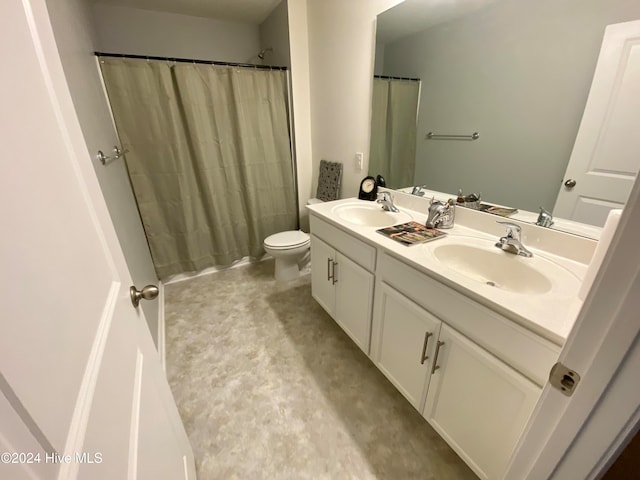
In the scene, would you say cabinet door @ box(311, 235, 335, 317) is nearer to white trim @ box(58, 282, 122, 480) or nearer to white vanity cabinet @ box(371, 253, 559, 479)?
white vanity cabinet @ box(371, 253, 559, 479)

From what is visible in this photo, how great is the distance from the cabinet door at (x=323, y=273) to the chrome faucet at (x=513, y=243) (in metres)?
0.86

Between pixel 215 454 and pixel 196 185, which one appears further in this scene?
pixel 196 185

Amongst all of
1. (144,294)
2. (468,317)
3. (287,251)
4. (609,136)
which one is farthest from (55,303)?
(287,251)

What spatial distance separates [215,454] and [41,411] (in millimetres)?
1179

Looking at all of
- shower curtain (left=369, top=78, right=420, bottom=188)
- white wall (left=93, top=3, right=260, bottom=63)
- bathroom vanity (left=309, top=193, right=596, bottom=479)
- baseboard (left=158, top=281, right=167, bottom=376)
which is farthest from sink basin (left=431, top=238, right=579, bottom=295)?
white wall (left=93, top=3, right=260, bottom=63)

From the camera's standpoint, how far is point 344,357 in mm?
1660

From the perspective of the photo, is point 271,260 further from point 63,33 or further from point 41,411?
point 41,411

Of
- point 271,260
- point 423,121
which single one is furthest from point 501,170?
point 271,260

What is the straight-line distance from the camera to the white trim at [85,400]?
0.31m

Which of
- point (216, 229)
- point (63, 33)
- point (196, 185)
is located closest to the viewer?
point (63, 33)

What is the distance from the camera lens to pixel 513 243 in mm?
1092

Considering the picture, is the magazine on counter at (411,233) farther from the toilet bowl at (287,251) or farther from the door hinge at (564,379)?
the toilet bowl at (287,251)

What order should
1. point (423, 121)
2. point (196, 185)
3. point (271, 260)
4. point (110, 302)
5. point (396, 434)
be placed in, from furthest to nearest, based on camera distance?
point (271, 260)
point (196, 185)
point (423, 121)
point (396, 434)
point (110, 302)

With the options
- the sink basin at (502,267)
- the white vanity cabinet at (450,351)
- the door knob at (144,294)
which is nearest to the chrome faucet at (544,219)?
the sink basin at (502,267)
